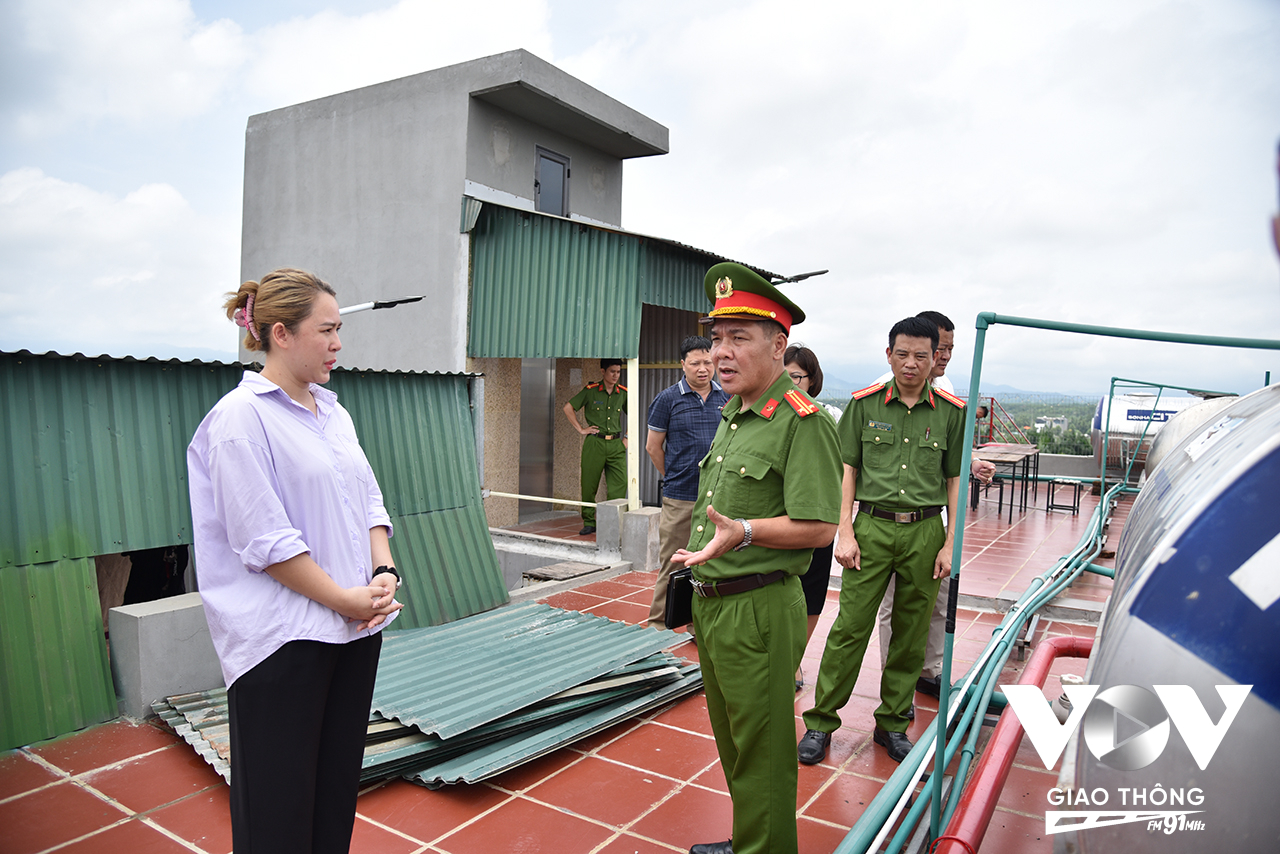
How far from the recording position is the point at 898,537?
3.44 m

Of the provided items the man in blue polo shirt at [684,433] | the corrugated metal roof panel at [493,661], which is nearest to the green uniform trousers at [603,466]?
the corrugated metal roof panel at [493,661]

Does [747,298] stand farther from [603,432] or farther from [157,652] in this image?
[603,432]

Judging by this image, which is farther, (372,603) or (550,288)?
(550,288)

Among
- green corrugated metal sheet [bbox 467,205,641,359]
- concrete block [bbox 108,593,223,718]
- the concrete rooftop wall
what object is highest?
the concrete rooftop wall

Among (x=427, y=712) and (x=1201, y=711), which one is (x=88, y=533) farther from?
(x=1201, y=711)

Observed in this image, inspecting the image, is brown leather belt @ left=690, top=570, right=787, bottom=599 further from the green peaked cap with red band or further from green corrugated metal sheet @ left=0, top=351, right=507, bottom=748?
green corrugated metal sheet @ left=0, top=351, right=507, bottom=748

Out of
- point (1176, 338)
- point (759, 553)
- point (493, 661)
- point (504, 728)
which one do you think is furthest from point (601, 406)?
point (1176, 338)

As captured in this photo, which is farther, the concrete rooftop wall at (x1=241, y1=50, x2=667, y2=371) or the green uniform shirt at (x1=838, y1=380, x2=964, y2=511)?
the concrete rooftop wall at (x1=241, y1=50, x2=667, y2=371)

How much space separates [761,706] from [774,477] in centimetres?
68

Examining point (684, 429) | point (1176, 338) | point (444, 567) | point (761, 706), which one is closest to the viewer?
point (1176, 338)

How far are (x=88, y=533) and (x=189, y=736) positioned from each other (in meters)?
1.21

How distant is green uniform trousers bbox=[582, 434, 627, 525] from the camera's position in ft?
30.8

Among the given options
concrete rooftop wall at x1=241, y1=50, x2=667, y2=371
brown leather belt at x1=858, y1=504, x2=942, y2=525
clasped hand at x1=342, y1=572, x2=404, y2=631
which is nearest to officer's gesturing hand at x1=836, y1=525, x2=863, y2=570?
brown leather belt at x1=858, y1=504, x2=942, y2=525

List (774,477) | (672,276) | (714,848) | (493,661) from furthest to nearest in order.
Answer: (672,276)
(493,661)
(714,848)
(774,477)
